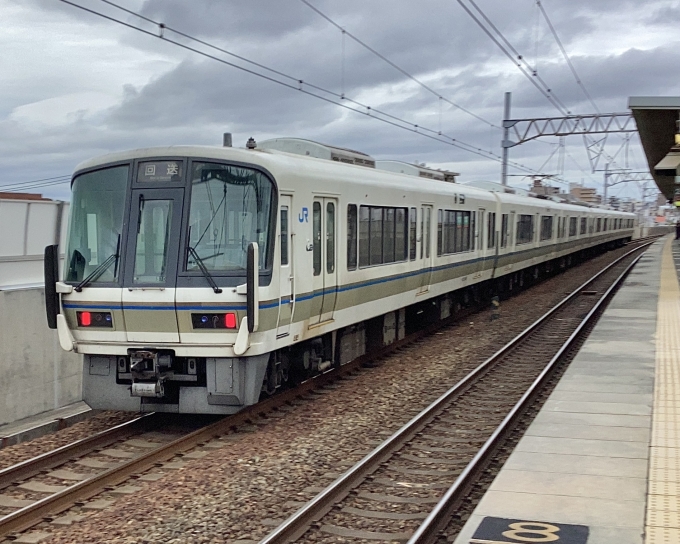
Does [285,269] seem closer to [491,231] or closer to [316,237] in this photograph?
[316,237]

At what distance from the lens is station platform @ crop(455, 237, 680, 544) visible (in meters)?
5.27

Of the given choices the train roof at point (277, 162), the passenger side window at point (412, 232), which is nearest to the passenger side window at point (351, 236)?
the train roof at point (277, 162)

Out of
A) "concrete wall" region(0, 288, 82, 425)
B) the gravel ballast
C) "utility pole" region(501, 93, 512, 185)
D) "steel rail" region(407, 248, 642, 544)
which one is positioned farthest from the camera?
"utility pole" region(501, 93, 512, 185)

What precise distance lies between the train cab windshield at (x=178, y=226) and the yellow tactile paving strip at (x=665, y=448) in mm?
4012

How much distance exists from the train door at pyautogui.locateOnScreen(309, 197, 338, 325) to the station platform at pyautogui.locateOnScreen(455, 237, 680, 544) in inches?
109

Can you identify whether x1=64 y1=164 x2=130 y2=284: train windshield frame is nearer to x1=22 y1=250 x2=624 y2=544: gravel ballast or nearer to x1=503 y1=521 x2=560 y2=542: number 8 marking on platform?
x1=22 y1=250 x2=624 y2=544: gravel ballast

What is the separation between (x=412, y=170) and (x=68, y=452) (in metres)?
8.78

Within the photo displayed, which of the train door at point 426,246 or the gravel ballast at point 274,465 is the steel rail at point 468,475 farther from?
the train door at point 426,246

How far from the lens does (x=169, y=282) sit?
25.8 feet

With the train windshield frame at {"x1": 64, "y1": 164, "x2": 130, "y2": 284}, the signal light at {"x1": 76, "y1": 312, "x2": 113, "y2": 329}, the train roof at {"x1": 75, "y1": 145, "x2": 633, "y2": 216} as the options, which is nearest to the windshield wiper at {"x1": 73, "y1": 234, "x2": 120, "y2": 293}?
the train windshield frame at {"x1": 64, "y1": 164, "x2": 130, "y2": 284}

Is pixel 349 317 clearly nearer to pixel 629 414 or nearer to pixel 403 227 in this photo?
pixel 403 227

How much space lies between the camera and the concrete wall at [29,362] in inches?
344

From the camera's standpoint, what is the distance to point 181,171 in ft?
26.3

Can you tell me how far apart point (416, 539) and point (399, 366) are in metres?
7.05
